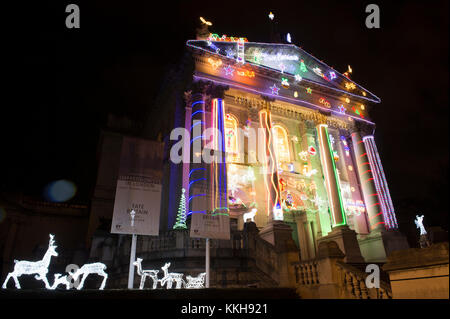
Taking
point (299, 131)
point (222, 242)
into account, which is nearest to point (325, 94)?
point (299, 131)

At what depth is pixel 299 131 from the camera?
23.2 m

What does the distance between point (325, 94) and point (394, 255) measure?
20.6 meters

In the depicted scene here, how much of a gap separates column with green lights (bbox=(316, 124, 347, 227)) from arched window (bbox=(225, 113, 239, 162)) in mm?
6408

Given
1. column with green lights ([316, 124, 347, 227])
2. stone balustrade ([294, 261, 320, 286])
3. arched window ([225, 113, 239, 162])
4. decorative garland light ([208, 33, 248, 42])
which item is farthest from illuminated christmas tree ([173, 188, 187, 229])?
decorative garland light ([208, 33, 248, 42])

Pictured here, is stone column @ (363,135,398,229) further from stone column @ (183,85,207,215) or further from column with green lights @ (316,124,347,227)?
stone column @ (183,85,207,215)

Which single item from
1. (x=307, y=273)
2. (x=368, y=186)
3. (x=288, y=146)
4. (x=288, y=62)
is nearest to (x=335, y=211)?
(x=368, y=186)

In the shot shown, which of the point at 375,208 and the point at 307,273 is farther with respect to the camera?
the point at 375,208

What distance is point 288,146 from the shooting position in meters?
22.2

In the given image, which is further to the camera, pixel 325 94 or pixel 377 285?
pixel 325 94

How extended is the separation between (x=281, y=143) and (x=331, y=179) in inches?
182

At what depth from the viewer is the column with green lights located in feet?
62.1

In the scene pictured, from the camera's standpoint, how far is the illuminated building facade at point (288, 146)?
58.2 feet

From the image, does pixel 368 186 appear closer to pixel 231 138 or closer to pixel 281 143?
pixel 281 143
